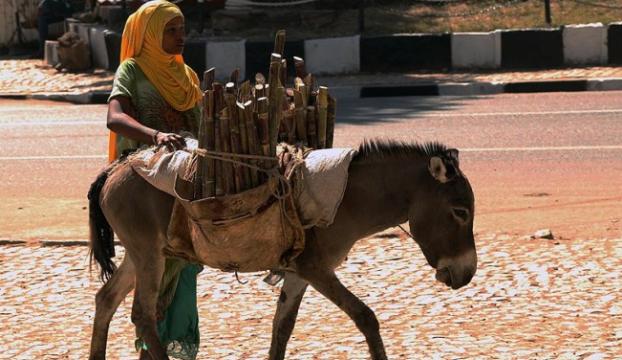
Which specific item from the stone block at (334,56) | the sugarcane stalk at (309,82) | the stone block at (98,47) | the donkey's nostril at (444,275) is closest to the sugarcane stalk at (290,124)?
the sugarcane stalk at (309,82)

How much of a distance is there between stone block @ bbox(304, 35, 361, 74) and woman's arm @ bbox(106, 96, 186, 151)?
12581mm

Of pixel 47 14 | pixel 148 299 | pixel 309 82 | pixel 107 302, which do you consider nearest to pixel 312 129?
pixel 309 82

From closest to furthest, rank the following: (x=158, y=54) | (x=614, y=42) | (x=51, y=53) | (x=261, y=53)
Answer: (x=158, y=54) → (x=614, y=42) → (x=261, y=53) → (x=51, y=53)

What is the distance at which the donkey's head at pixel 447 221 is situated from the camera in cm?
587

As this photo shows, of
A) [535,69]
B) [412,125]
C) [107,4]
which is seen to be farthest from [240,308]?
[107,4]

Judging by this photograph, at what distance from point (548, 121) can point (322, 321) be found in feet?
25.5

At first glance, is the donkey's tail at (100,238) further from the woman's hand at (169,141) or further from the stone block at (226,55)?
the stone block at (226,55)

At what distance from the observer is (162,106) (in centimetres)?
647

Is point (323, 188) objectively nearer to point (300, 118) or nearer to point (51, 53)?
point (300, 118)

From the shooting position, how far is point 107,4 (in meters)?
21.4

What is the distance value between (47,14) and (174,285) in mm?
16465

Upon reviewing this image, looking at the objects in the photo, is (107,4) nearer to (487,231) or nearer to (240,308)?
(487,231)

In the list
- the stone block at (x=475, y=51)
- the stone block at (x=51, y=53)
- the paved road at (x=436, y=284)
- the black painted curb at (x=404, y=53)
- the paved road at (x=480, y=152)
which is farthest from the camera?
the stone block at (x=51, y=53)

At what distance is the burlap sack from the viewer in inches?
229
